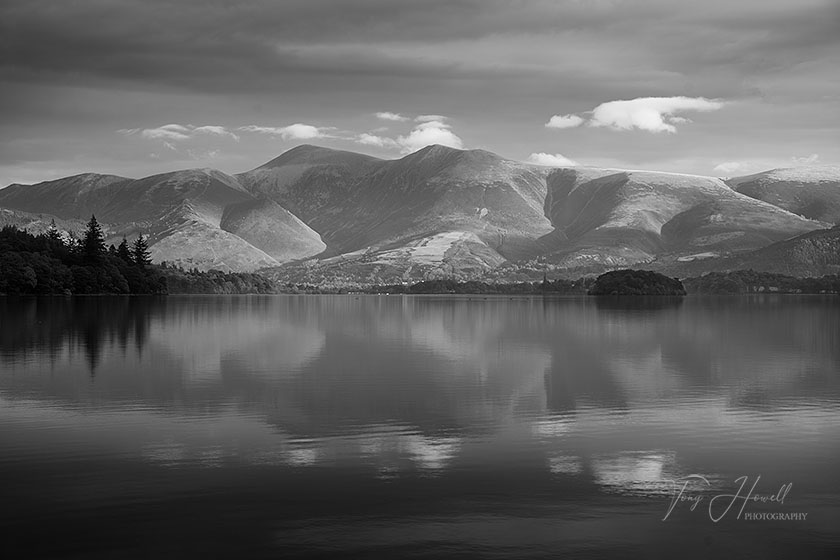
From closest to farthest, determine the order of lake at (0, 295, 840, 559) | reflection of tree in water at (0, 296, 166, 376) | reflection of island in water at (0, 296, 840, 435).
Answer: lake at (0, 295, 840, 559)
reflection of island in water at (0, 296, 840, 435)
reflection of tree in water at (0, 296, 166, 376)

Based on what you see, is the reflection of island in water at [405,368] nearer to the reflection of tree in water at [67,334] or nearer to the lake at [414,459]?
the reflection of tree in water at [67,334]

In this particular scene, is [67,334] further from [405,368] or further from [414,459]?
[414,459]

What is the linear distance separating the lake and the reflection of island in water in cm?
30

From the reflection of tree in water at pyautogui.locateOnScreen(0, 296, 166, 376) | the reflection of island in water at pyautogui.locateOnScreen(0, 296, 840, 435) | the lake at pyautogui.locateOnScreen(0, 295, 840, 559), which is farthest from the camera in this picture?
the reflection of tree in water at pyautogui.locateOnScreen(0, 296, 166, 376)

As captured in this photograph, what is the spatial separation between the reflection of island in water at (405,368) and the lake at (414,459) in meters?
0.30

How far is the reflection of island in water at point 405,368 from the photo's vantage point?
34844 mm

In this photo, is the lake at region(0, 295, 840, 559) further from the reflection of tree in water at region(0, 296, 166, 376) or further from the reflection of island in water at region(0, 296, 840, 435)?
the reflection of tree in water at region(0, 296, 166, 376)

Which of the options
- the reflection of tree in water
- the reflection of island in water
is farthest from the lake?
the reflection of tree in water

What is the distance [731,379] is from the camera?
44688 mm

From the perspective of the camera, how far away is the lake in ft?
59.0

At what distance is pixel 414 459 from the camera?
24.5m

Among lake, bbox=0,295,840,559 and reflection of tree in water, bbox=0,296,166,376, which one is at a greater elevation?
reflection of tree in water, bbox=0,296,166,376

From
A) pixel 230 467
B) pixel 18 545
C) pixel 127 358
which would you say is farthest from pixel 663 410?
pixel 127 358

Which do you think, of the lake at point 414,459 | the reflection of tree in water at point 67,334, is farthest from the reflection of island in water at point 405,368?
the lake at point 414,459
